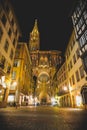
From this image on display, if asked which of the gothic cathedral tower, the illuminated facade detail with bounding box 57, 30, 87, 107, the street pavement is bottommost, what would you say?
the street pavement

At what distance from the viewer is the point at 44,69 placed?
70000 millimetres

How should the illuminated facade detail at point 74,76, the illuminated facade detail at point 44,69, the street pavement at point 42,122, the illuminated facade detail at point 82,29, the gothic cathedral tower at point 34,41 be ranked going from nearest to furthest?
the street pavement at point 42,122
the illuminated facade detail at point 82,29
the illuminated facade detail at point 74,76
the illuminated facade detail at point 44,69
the gothic cathedral tower at point 34,41

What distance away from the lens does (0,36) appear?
56.0 ft

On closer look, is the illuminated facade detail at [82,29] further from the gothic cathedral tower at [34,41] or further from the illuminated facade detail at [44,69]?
the gothic cathedral tower at [34,41]

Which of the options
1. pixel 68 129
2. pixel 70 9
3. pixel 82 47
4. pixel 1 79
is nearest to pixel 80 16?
pixel 70 9

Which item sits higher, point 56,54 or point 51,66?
point 56,54

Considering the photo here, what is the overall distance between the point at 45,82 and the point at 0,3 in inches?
2162

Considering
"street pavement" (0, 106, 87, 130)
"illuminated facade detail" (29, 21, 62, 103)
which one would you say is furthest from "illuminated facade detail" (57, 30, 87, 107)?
"illuminated facade detail" (29, 21, 62, 103)

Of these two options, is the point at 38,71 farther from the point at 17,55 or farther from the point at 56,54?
the point at 17,55

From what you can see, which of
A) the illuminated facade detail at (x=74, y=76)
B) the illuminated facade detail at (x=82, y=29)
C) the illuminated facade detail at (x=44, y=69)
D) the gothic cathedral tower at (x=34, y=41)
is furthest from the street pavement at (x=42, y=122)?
the gothic cathedral tower at (x=34, y=41)

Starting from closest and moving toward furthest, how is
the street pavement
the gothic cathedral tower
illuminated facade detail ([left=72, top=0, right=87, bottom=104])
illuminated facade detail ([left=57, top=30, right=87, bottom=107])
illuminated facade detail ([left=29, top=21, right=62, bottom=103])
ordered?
the street pavement, illuminated facade detail ([left=72, top=0, right=87, bottom=104]), illuminated facade detail ([left=57, top=30, right=87, bottom=107]), illuminated facade detail ([left=29, top=21, right=62, bottom=103]), the gothic cathedral tower

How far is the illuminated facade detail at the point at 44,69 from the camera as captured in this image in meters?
66.1

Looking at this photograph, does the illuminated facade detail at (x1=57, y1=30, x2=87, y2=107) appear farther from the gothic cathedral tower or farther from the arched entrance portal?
the gothic cathedral tower

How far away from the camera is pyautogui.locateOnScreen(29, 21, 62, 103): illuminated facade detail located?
217ft
